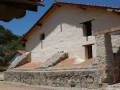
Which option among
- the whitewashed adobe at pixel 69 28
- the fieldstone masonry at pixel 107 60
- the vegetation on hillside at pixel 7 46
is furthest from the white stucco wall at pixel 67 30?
the vegetation on hillside at pixel 7 46

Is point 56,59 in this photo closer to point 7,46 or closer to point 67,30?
point 67,30

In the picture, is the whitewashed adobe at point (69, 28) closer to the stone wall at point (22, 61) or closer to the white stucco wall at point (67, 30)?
the white stucco wall at point (67, 30)

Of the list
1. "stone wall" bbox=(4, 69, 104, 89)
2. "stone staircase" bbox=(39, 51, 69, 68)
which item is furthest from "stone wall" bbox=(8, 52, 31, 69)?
"stone staircase" bbox=(39, 51, 69, 68)

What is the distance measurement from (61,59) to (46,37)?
3.65 m

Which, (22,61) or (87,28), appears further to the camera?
(22,61)

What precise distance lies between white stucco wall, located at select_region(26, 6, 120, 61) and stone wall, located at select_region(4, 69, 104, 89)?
272cm

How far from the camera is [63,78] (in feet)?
41.7

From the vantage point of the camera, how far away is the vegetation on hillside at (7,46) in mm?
37438

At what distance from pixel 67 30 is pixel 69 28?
277 mm

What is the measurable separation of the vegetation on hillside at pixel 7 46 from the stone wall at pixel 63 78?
21.2m

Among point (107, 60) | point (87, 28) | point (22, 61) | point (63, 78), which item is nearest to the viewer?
point (107, 60)

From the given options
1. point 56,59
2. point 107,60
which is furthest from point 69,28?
point 107,60

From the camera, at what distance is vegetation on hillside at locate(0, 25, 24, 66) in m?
37.4

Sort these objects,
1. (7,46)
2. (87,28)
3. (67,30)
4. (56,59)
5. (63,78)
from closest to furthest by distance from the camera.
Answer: (63,78) < (87,28) < (56,59) < (67,30) < (7,46)
